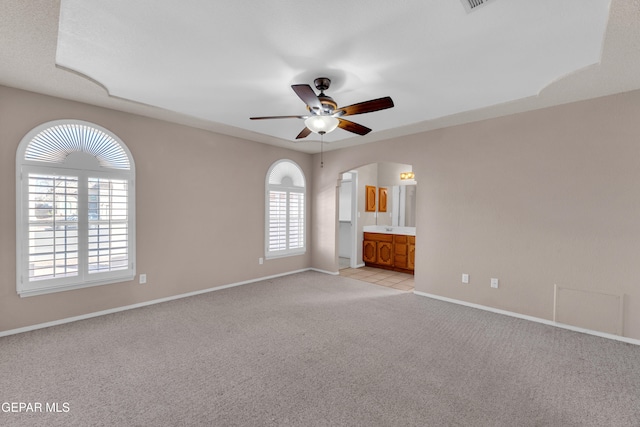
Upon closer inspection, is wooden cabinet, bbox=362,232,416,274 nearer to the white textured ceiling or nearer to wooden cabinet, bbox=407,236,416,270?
wooden cabinet, bbox=407,236,416,270

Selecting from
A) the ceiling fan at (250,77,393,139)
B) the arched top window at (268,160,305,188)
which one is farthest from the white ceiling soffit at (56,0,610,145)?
the arched top window at (268,160,305,188)


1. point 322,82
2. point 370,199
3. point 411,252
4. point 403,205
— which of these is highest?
point 322,82

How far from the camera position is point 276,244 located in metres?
5.48

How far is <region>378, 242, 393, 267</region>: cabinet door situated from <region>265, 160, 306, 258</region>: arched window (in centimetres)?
169

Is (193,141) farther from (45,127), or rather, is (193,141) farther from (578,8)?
(578,8)

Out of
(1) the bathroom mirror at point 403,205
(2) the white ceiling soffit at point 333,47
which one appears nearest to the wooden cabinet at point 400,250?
(1) the bathroom mirror at point 403,205

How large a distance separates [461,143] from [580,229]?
5.62ft

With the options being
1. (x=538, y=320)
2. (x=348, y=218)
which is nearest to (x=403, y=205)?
(x=348, y=218)

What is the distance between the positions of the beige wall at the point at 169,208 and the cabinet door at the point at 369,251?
195cm

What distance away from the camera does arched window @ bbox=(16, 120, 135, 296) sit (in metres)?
3.04

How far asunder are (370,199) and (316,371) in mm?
4852

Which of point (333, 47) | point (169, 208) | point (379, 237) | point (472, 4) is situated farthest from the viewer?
point (379, 237)

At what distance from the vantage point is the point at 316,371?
2369 millimetres

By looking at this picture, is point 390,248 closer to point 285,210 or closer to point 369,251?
point 369,251
